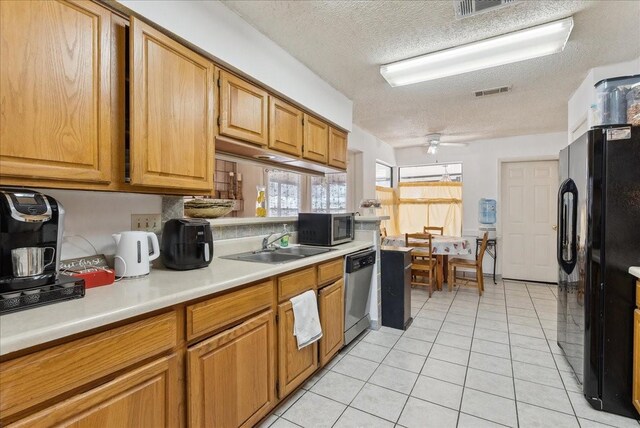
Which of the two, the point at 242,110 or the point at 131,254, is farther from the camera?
the point at 242,110

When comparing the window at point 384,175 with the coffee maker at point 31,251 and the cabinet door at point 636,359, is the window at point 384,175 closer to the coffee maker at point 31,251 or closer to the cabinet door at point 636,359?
the cabinet door at point 636,359

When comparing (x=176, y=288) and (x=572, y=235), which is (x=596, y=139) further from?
(x=176, y=288)

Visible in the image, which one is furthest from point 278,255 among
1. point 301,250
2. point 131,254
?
point 131,254

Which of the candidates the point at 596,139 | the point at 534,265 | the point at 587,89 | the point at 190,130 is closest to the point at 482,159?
the point at 534,265

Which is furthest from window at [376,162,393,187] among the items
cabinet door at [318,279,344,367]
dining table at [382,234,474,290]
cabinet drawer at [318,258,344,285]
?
cabinet door at [318,279,344,367]

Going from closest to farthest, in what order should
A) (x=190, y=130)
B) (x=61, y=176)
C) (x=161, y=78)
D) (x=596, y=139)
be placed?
1. (x=61, y=176)
2. (x=161, y=78)
3. (x=190, y=130)
4. (x=596, y=139)

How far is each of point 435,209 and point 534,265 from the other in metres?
1.81

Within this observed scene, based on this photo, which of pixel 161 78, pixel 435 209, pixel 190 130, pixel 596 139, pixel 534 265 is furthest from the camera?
pixel 435 209

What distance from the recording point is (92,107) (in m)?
1.29

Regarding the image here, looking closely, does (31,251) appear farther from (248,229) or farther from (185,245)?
(248,229)

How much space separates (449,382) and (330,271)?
111cm

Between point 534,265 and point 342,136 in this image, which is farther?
point 534,265

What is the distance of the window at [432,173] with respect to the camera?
5684 millimetres

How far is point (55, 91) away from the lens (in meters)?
1.18
